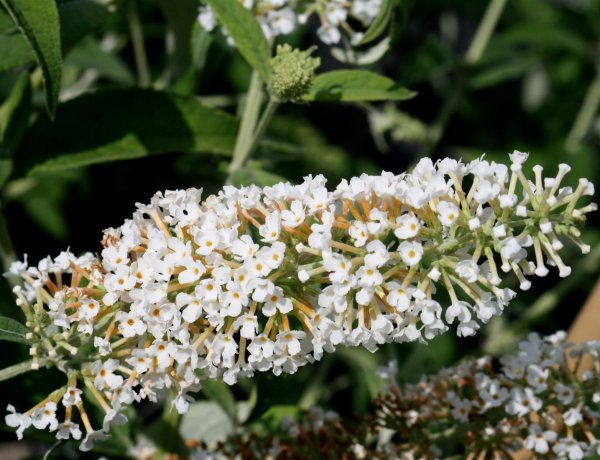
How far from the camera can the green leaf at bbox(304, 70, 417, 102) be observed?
48.8 inches

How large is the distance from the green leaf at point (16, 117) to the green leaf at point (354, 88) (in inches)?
17.2

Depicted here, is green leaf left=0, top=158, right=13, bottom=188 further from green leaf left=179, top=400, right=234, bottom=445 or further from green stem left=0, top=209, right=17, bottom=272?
green leaf left=179, top=400, right=234, bottom=445

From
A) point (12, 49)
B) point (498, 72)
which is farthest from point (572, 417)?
point (498, 72)

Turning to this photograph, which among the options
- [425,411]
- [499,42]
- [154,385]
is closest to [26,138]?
[154,385]

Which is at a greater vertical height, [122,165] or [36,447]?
[122,165]

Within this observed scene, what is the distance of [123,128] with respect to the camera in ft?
4.53

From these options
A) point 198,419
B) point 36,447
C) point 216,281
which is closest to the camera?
point 216,281

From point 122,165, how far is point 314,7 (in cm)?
97

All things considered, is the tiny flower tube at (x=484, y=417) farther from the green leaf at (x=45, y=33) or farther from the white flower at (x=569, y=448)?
the green leaf at (x=45, y=33)

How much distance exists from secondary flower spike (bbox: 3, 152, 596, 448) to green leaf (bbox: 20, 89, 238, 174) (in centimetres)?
38

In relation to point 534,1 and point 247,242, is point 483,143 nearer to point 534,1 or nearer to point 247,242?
point 534,1

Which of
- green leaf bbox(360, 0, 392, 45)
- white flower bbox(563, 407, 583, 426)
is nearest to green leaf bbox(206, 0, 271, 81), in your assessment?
green leaf bbox(360, 0, 392, 45)

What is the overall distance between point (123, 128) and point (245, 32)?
283 mm

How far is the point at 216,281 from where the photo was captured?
925 mm
